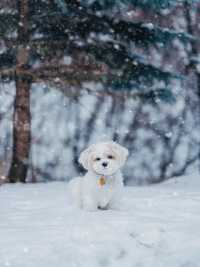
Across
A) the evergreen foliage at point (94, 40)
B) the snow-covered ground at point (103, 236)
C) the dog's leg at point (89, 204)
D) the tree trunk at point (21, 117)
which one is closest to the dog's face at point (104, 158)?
the dog's leg at point (89, 204)

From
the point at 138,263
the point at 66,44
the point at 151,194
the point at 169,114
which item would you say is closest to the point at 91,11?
the point at 66,44

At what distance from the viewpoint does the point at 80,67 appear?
42.8 feet

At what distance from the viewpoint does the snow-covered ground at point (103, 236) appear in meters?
5.84

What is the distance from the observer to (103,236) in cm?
636

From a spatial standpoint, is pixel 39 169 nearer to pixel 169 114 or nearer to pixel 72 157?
pixel 72 157

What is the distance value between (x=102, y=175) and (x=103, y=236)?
5.05ft

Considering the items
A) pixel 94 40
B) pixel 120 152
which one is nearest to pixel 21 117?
pixel 94 40

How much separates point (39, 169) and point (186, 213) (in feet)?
34.3

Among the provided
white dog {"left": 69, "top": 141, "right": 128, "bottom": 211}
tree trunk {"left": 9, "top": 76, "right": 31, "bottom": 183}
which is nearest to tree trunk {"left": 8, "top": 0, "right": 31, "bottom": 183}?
tree trunk {"left": 9, "top": 76, "right": 31, "bottom": 183}

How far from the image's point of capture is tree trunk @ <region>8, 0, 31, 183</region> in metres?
13.0

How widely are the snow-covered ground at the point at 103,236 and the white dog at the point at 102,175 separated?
197 millimetres

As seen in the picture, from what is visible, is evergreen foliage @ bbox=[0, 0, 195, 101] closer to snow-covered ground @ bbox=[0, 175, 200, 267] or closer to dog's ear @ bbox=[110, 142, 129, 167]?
snow-covered ground @ bbox=[0, 175, 200, 267]

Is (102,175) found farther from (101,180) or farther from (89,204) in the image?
(89,204)

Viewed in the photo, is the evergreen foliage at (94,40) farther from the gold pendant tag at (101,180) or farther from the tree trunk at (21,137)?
the gold pendant tag at (101,180)
